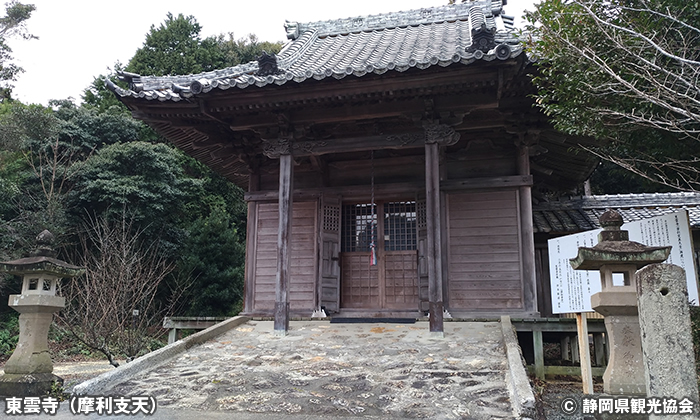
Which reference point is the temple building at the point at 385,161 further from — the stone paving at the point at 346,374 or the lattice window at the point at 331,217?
the stone paving at the point at 346,374

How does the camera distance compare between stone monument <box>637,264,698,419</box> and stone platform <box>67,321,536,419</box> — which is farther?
stone platform <box>67,321,536,419</box>

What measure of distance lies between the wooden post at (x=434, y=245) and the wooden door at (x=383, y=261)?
7.45 feet

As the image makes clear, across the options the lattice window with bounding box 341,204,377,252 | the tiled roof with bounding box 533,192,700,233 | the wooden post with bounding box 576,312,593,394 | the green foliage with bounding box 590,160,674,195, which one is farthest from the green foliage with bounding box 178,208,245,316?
the green foliage with bounding box 590,160,674,195

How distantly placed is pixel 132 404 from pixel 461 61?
239 inches

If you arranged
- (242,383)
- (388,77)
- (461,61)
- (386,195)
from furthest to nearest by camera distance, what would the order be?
1. (386,195)
2. (388,77)
3. (461,61)
4. (242,383)

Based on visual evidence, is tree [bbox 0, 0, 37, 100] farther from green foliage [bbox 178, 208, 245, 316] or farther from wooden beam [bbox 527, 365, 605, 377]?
wooden beam [bbox 527, 365, 605, 377]

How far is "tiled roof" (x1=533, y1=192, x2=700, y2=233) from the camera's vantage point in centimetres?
1123

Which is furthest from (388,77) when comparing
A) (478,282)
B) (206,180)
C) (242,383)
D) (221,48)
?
(221,48)

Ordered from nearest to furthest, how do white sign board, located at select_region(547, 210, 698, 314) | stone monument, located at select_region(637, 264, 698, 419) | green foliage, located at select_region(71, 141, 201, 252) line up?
stone monument, located at select_region(637, 264, 698, 419), white sign board, located at select_region(547, 210, 698, 314), green foliage, located at select_region(71, 141, 201, 252)

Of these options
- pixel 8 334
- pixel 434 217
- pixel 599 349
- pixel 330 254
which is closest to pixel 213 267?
pixel 8 334

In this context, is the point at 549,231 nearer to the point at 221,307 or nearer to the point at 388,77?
the point at 388,77

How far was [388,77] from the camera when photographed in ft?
25.1

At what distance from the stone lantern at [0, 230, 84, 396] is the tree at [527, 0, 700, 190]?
6.67 metres

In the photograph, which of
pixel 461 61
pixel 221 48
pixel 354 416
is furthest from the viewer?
pixel 221 48
